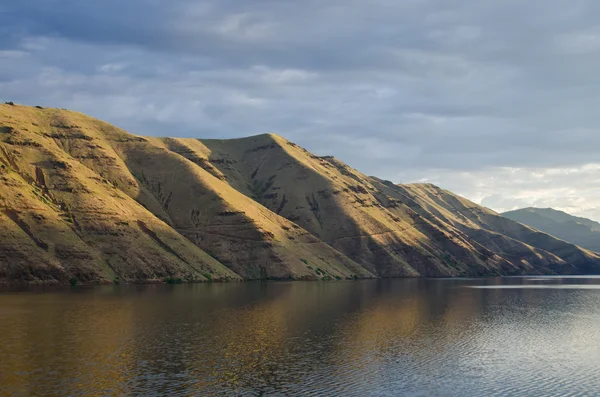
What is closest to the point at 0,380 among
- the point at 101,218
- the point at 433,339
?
the point at 433,339

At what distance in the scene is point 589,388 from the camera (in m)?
49.6

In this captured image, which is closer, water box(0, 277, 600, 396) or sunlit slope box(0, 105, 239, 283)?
water box(0, 277, 600, 396)

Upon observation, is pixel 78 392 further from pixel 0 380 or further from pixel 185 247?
pixel 185 247

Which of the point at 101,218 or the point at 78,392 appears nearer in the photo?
the point at 78,392

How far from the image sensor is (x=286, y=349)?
64938mm

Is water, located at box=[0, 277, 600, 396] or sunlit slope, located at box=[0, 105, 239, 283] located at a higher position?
sunlit slope, located at box=[0, 105, 239, 283]

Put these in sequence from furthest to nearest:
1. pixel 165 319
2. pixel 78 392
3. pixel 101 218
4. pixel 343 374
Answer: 1. pixel 101 218
2. pixel 165 319
3. pixel 343 374
4. pixel 78 392

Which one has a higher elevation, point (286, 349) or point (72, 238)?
point (72, 238)

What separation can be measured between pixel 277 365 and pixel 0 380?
25.5 meters

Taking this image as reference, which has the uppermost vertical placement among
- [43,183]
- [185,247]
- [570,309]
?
[43,183]

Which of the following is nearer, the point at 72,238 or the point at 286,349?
the point at 286,349

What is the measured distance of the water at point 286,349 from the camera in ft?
158

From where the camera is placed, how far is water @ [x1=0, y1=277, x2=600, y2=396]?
4828 centimetres

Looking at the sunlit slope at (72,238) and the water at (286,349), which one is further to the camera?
the sunlit slope at (72,238)
